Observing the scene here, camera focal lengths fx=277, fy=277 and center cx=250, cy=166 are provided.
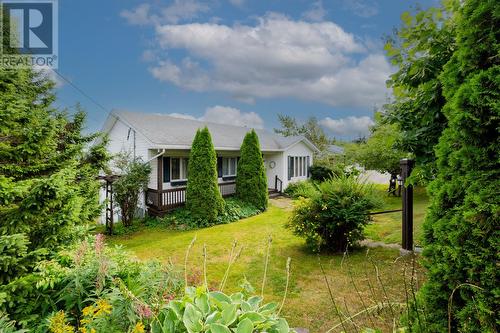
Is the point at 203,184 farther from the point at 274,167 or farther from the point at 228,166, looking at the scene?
the point at 274,167

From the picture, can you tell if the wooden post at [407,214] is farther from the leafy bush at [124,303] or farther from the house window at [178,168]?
the house window at [178,168]

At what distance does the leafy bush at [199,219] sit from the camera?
36.8 feet

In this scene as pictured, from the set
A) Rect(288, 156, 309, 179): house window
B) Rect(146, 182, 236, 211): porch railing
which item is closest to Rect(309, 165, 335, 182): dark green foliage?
Rect(288, 156, 309, 179): house window

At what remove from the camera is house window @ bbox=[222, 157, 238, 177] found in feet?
54.7

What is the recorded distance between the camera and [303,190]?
746cm

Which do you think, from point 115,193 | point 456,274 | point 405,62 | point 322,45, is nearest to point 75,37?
point 115,193

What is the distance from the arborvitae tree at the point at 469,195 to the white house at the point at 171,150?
10266 mm

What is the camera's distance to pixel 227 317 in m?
1.71

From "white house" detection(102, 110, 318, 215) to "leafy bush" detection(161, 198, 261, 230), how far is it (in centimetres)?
56

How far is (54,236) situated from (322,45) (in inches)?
313

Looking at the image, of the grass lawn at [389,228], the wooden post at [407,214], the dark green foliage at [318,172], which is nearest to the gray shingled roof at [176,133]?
the dark green foliage at [318,172]

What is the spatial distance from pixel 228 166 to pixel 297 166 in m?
6.43

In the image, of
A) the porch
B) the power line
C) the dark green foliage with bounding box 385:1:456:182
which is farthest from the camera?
the porch

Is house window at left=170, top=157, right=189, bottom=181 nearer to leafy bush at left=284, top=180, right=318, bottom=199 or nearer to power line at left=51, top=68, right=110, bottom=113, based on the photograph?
power line at left=51, top=68, right=110, bottom=113
